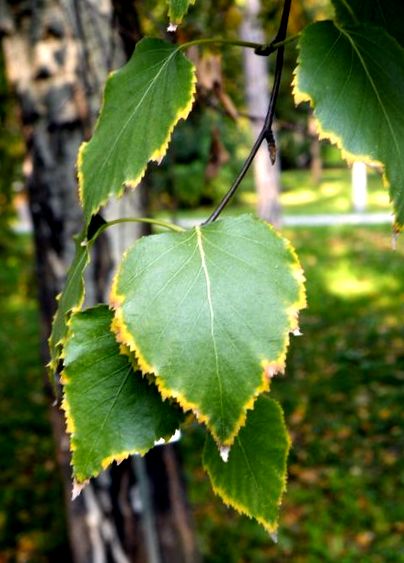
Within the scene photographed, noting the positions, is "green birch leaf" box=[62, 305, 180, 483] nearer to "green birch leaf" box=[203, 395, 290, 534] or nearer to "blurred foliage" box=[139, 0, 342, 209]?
"green birch leaf" box=[203, 395, 290, 534]

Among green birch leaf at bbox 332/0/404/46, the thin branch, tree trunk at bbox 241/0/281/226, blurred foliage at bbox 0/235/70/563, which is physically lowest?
blurred foliage at bbox 0/235/70/563

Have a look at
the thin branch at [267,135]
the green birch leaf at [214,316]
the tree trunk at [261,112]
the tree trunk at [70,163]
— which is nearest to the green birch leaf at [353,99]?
the thin branch at [267,135]

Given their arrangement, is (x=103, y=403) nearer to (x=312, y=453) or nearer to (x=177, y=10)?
Answer: (x=177, y=10)

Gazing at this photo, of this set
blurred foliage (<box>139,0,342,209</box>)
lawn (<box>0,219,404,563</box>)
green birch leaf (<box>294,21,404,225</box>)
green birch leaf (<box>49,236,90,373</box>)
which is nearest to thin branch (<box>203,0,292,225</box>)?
green birch leaf (<box>294,21,404,225</box>)

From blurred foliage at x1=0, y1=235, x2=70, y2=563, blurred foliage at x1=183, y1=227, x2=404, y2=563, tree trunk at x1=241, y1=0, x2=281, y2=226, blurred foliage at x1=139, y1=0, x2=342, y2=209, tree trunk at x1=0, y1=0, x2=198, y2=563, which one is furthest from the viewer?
tree trunk at x1=241, y1=0, x2=281, y2=226

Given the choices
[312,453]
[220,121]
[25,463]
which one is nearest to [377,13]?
[220,121]

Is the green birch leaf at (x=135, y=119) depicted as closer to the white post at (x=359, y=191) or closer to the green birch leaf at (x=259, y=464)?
the green birch leaf at (x=259, y=464)

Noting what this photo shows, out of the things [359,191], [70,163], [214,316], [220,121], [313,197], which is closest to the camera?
[214,316]
